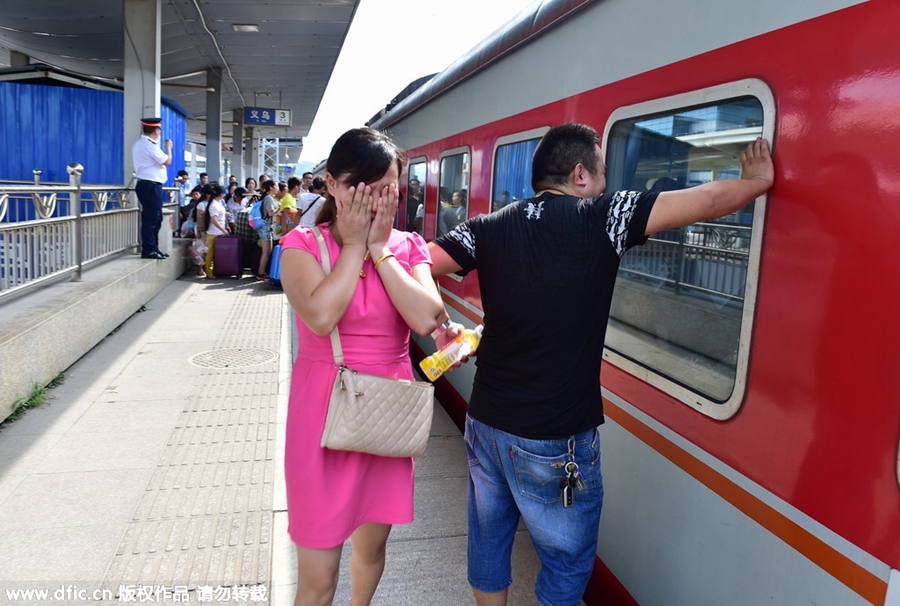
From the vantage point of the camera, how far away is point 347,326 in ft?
6.57

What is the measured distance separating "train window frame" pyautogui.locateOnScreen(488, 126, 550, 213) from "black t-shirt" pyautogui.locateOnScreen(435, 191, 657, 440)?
1289 millimetres

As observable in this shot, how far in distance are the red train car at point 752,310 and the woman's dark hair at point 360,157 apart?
104 cm

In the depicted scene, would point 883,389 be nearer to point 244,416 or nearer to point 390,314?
point 390,314

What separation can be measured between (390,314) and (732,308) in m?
1.05

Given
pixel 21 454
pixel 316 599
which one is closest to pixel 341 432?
pixel 316 599

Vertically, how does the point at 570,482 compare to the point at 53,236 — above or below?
below

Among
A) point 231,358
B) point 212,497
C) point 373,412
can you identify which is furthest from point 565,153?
point 231,358

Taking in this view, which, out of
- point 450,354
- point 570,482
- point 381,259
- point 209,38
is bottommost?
point 570,482

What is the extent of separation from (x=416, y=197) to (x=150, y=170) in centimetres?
403

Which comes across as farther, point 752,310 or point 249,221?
point 249,221

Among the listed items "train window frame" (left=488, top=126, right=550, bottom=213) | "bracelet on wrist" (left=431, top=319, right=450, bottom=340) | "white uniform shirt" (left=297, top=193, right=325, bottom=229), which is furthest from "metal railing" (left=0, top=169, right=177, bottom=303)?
"bracelet on wrist" (left=431, top=319, right=450, bottom=340)

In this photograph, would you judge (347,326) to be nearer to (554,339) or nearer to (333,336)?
(333,336)

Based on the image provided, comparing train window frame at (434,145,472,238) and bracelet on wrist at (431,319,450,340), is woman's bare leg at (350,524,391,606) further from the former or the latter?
train window frame at (434,145,472,238)

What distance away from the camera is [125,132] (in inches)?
412
